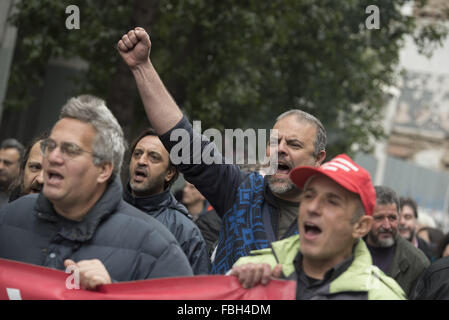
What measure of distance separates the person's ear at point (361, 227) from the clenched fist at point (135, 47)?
144 cm

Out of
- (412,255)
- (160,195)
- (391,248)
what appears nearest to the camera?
(160,195)

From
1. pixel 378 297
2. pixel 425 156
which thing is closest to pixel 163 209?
pixel 378 297

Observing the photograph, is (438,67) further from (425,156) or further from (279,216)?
(279,216)

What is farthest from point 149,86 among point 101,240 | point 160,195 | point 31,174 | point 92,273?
point 31,174

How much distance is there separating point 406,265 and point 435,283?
2338 mm

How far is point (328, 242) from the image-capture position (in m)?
3.57

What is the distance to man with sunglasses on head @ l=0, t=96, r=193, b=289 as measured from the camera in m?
3.67

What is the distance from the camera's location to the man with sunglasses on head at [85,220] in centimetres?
367

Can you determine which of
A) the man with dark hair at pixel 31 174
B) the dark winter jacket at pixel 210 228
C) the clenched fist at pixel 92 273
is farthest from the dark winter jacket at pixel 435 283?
the man with dark hair at pixel 31 174

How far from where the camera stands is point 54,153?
12.1ft

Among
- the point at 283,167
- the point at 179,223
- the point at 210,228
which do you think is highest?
the point at 283,167

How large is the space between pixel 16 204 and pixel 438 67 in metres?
35.3

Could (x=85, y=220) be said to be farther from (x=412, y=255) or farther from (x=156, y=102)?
(x=412, y=255)

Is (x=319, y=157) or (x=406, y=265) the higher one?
(x=319, y=157)
